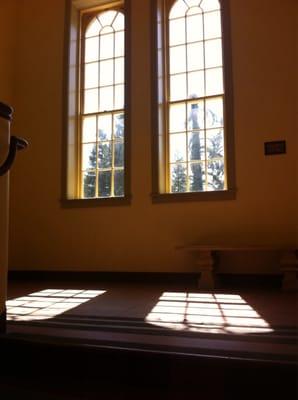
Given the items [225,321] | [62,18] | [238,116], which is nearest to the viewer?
[225,321]

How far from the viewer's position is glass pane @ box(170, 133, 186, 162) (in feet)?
15.5

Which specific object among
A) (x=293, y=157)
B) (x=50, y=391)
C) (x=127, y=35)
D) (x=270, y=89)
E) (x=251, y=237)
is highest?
(x=127, y=35)

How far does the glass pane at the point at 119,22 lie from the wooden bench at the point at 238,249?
324cm

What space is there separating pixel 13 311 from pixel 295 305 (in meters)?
2.06

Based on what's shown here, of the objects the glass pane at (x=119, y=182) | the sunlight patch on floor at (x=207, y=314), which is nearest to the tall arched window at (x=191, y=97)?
the glass pane at (x=119, y=182)

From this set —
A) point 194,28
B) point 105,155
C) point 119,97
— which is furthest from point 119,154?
point 194,28

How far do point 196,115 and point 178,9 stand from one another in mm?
1454

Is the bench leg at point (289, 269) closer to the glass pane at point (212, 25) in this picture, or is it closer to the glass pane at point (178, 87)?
the glass pane at point (178, 87)

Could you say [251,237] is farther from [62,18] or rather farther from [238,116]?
[62,18]

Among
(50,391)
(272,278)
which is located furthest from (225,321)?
(272,278)

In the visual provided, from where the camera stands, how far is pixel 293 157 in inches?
160

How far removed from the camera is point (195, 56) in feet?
15.7

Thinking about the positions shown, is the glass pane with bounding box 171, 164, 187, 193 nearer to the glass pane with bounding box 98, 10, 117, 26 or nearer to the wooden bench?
the wooden bench

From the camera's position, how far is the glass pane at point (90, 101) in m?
5.27
